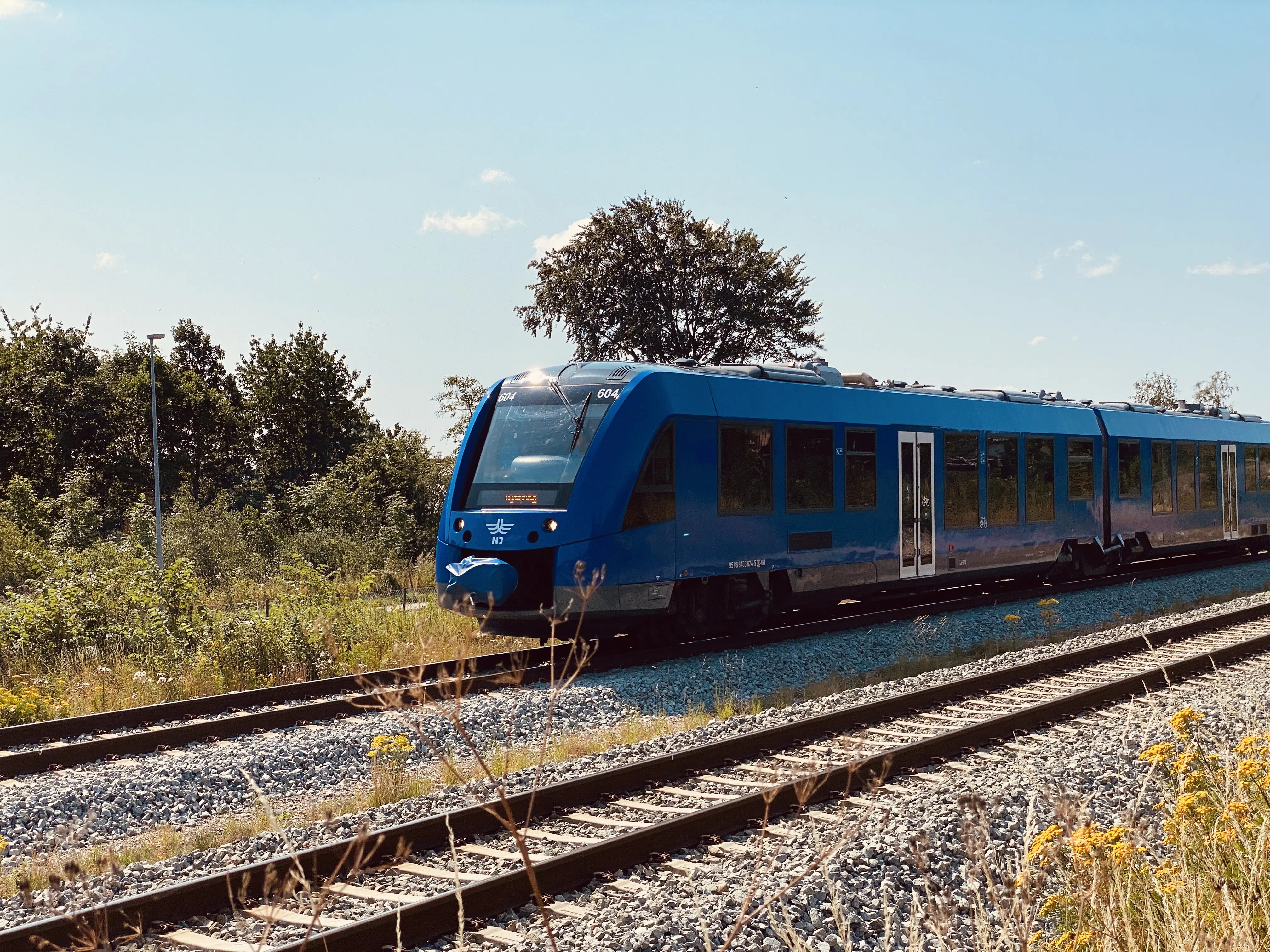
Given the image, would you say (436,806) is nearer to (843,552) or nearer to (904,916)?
(904,916)

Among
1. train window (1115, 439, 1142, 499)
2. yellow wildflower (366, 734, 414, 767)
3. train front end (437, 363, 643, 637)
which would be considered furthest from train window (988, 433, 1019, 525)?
yellow wildflower (366, 734, 414, 767)

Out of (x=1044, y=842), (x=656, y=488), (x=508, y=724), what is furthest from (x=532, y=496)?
(x=1044, y=842)

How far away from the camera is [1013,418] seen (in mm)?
17531

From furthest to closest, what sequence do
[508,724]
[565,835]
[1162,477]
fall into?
[1162,477] < [508,724] < [565,835]

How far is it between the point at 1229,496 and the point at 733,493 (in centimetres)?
1629

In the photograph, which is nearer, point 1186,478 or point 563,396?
point 563,396

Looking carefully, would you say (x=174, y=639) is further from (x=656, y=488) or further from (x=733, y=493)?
(x=733, y=493)

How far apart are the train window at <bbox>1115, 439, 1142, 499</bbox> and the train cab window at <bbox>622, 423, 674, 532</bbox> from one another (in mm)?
11506

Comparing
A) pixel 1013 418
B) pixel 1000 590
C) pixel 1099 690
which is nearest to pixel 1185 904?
pixel 1099 690

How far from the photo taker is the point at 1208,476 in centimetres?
2317

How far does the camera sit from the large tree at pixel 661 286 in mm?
42344

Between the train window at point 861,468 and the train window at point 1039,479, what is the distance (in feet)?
13.6

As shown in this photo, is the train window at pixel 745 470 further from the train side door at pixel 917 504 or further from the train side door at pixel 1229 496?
the train side door at pixel 1229 496

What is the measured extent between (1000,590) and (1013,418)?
3415mm
